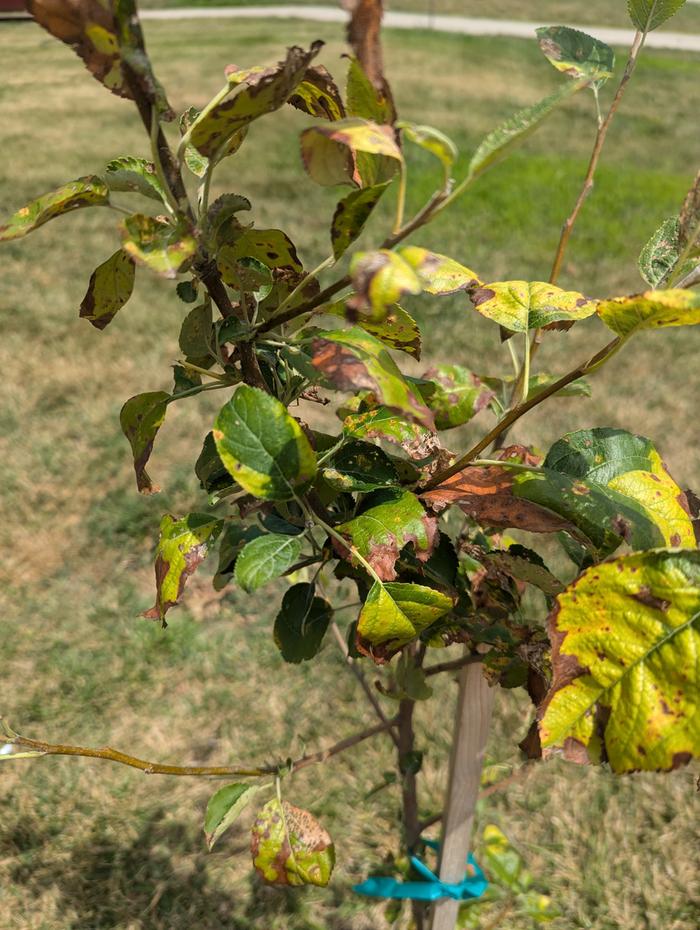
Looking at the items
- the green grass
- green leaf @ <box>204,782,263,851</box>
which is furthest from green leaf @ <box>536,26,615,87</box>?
the green grass

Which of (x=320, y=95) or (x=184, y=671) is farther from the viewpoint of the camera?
(x=184, y=671)

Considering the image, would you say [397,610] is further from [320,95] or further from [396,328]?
[320,95]

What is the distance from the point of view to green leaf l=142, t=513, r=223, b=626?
2.03 feet

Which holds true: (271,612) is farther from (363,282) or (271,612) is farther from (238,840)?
(363,282)

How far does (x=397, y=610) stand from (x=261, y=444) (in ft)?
0.47

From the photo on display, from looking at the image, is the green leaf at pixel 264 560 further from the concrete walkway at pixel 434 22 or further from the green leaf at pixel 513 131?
the concrete walkway at pixel 434 22

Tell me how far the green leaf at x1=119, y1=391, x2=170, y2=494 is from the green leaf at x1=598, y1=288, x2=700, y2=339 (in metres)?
0.31

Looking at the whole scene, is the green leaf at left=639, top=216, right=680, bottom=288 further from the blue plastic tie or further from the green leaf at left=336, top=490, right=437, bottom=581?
the blue plastic tie

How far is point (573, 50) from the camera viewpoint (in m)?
0.67

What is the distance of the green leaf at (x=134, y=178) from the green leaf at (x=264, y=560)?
235 mm

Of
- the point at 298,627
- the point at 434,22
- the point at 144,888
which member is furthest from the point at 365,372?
the point at 434,22

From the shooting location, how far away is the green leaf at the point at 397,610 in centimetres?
57

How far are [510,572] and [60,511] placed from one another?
1922 millimetres

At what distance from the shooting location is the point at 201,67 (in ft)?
25.9
